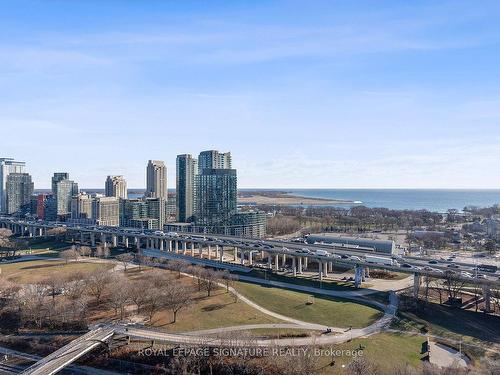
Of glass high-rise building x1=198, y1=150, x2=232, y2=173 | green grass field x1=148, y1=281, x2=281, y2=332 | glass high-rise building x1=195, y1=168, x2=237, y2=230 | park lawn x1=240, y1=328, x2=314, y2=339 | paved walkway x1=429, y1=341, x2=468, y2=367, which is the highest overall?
glass high-rise building x1=198, y1=150, x2=232, y2=173

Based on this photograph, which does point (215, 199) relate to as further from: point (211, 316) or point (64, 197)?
point (211, 316)

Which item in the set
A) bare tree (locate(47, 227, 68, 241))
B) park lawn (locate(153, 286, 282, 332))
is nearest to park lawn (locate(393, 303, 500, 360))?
park lawn (locate(153, 286, 282, 332))

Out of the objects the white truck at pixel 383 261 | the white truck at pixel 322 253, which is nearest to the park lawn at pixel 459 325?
the white truck at pixel 383 261

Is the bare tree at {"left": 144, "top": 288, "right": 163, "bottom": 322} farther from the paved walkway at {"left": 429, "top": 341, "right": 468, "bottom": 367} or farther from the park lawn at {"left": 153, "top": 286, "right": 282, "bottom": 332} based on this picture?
the paved walkway at {"left": 429, "top": 341, "right": 468, "bottom": 367}

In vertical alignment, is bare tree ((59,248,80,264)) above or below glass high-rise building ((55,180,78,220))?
below

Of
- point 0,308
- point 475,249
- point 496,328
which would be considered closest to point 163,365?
point 0,308

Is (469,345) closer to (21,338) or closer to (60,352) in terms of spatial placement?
(60,352)

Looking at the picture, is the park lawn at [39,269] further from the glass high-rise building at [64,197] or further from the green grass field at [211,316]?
the glass high-rise building at [64,197]
